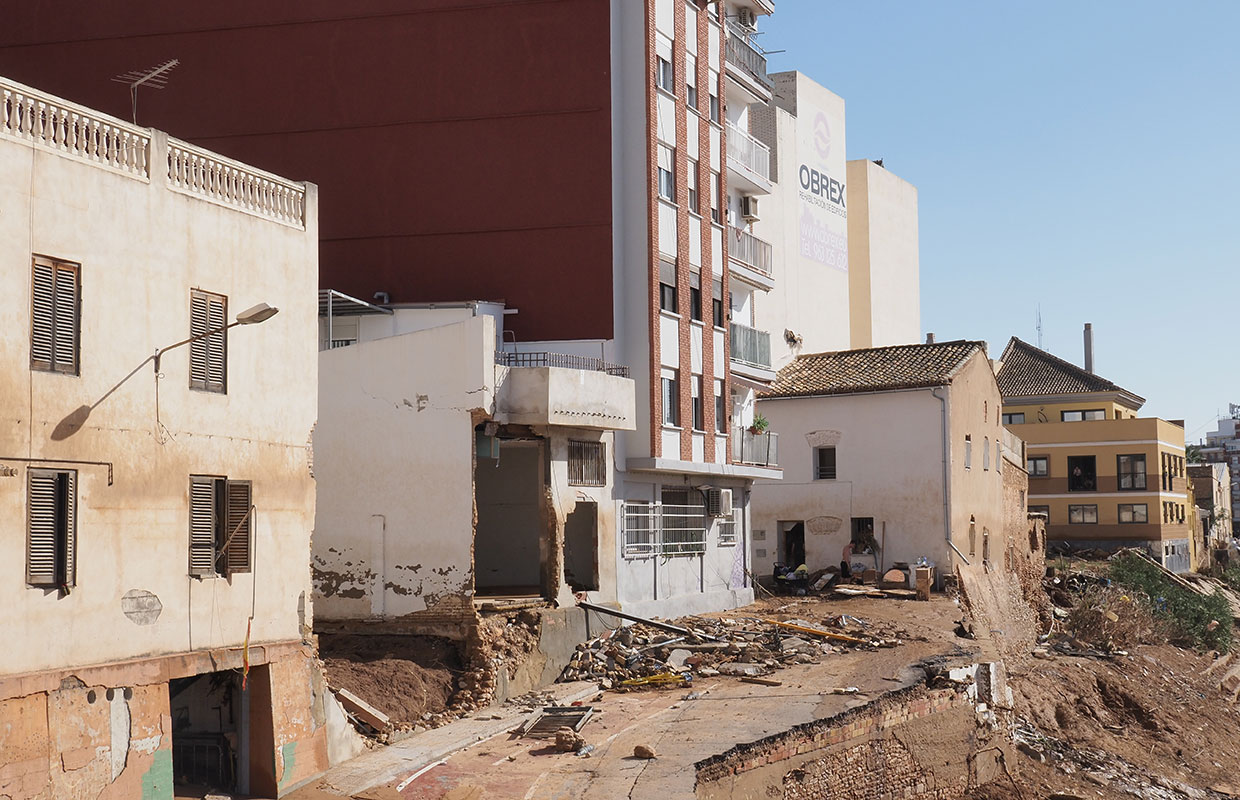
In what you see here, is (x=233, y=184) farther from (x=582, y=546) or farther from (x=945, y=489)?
(x=945, y=489)

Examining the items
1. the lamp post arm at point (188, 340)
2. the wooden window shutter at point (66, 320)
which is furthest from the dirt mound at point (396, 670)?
the wooden window shutter at point (66, 320)

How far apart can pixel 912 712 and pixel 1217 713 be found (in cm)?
1650

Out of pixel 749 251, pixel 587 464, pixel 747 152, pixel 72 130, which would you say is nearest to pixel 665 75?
pixel 747 152

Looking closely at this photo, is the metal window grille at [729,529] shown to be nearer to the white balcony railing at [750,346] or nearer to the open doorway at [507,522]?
the white balcony railing at [750,346]

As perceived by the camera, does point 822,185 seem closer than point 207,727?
No

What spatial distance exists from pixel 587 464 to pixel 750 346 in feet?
34.4

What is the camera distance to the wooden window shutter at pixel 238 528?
55.0ft

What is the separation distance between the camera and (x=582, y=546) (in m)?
30.7

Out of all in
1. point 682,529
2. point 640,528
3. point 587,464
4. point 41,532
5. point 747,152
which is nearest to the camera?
point 41,532

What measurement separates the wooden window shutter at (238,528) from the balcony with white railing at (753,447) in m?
19.4

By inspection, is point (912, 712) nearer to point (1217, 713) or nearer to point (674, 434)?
point (674, 434)

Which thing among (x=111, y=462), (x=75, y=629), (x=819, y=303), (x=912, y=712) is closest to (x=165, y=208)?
(x=111, y=462)

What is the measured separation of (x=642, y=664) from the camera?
81.9ft

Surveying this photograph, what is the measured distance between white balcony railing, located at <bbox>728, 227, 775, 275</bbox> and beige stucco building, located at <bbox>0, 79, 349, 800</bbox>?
19.1 meters
